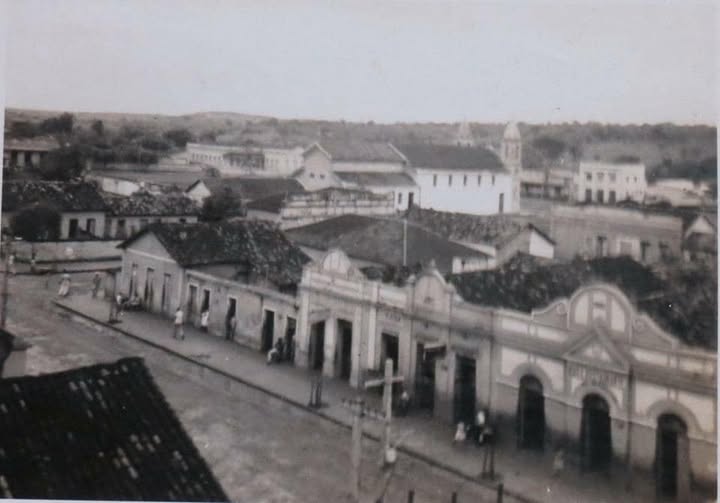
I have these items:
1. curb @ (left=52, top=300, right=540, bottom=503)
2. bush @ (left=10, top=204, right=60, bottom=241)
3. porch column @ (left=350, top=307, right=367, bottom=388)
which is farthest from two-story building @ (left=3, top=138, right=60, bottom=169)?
porch column @ (left=350, top=307, right=367, bottom=388)

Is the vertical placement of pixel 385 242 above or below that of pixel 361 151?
below

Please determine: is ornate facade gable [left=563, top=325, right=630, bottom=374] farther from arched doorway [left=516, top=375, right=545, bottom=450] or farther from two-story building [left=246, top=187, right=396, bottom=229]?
two-story building [left=246, top=187, right=396, bottom=229]

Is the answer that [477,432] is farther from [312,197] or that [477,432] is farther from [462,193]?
[312,197]

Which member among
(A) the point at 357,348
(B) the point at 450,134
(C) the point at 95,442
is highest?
(B) the point at 450,134

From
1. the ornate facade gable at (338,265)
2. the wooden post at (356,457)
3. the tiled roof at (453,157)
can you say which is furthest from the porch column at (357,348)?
the wooden post at (356,457)

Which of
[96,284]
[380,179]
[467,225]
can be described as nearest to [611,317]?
[467,225]

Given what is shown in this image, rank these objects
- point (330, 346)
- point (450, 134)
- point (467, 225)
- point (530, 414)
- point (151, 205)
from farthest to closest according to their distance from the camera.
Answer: point (151, 205) → point (330, 346) → point (467, 225) → point (530, 414) → point (450, 134)

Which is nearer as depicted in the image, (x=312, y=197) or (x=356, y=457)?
(x=356, y=457)
